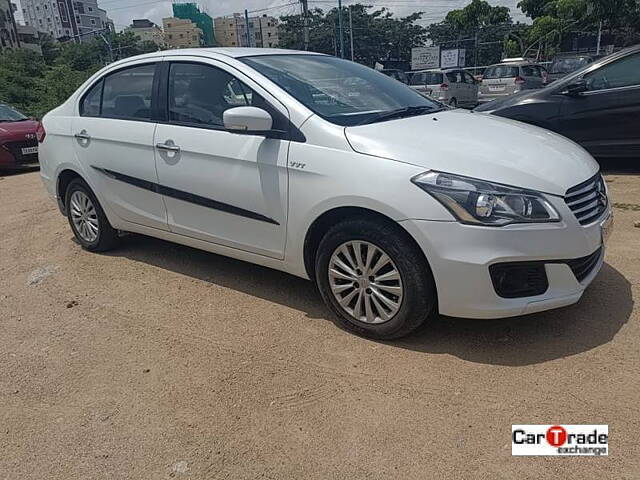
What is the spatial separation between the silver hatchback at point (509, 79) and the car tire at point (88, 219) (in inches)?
657

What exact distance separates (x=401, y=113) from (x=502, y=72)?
57.3 ft

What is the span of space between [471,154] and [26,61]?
36867 millimetres

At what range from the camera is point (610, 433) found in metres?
2.32

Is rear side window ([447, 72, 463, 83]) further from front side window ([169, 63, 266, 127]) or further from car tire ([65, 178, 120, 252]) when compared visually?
front side window ([169, 63, 266, 127])

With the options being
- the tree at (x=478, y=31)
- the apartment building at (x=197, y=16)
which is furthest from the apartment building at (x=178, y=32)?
the tree at (x=478, y=31)

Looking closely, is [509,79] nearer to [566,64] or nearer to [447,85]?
[447,85]

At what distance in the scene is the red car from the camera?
10398 mm

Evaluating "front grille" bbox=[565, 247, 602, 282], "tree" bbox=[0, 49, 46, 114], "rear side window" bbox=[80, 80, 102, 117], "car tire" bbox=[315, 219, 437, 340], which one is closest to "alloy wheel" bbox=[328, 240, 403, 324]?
"car tire" bbox=[315, 219, 437, 340]

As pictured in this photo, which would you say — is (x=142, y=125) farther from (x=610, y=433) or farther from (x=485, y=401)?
(x=610, y=433)

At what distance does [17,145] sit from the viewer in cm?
1050

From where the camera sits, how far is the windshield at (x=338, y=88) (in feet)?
11.1

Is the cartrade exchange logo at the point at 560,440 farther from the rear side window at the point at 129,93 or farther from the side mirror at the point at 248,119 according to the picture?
the rear side window at the point at 129,93

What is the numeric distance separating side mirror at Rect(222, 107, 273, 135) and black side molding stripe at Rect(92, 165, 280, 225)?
1.84 ft

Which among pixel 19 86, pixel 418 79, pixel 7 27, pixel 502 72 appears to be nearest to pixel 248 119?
pixel 418 79
